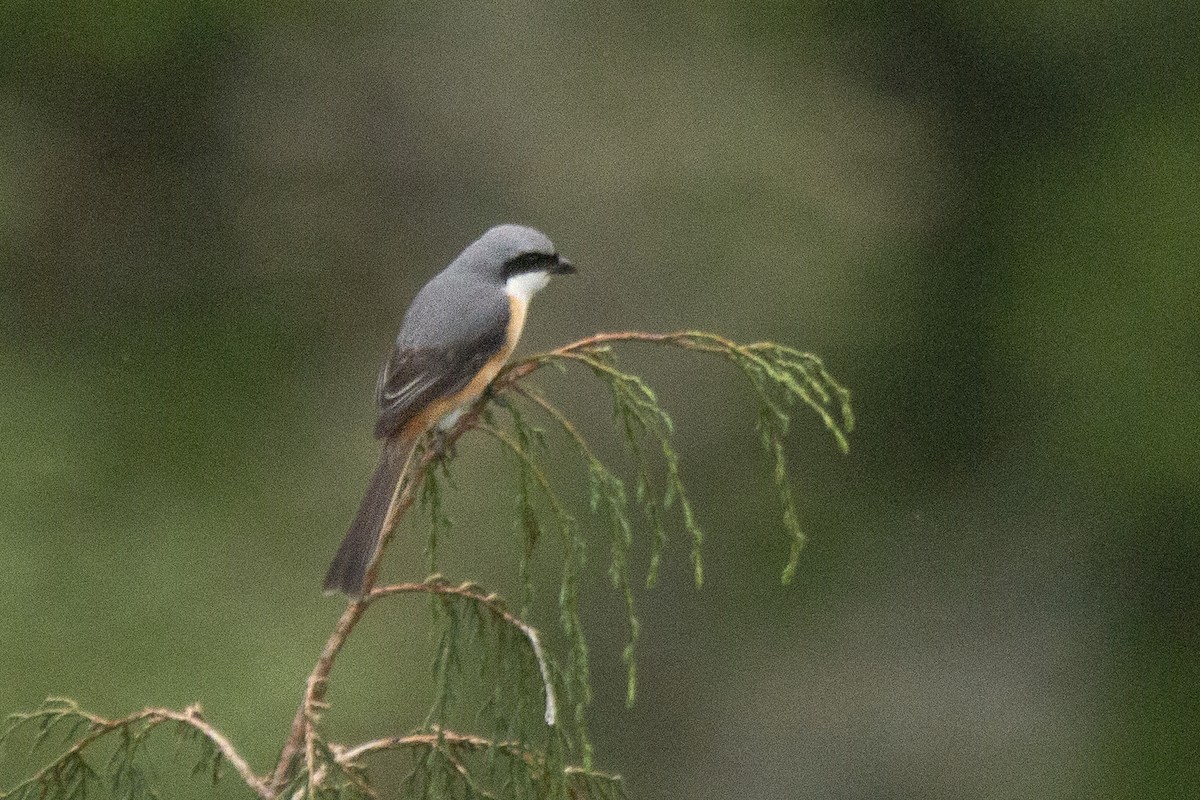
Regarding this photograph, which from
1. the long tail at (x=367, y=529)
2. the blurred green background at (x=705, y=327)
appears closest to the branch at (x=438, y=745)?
the long tail at (x=367, y=529)

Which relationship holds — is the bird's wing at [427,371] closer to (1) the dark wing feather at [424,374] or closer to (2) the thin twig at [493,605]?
(1) the dark wing feather at [424,374]

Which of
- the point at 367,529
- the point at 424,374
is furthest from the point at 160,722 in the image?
the point at 424,374

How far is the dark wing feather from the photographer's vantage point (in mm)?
3152

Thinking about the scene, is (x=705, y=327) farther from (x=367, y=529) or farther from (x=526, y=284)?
(x=367, y=529)

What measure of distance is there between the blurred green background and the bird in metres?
3.87

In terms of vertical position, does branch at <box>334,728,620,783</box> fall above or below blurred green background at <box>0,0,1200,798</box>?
below

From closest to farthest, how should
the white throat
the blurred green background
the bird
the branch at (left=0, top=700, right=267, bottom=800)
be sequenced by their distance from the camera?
the branch at (left=0, top=700, right=267, bottom=800)
the bird
the white throat
the blurred green background

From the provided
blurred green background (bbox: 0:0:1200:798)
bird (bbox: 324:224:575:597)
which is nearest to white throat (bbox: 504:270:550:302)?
bird (bbox: 324:224:575:597)

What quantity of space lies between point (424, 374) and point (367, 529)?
0.44 meters

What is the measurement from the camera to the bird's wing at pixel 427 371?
315cm

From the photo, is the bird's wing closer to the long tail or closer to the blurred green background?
the long tail

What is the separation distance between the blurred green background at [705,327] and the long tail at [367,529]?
12.9 feet

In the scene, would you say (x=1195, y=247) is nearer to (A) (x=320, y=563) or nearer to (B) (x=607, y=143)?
(B) (x=607, y=143)

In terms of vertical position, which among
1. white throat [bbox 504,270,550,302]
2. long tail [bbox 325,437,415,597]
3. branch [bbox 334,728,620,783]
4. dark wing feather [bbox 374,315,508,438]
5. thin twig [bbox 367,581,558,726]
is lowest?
branch [bbox 334,728,620,783]
